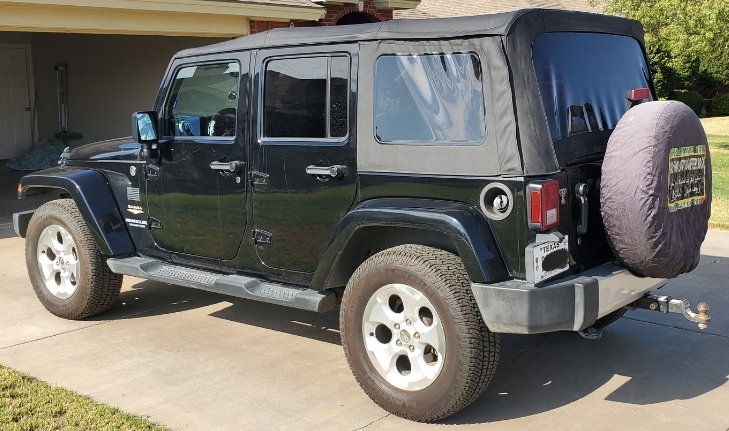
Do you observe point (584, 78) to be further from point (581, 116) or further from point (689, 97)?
point (689, 97)

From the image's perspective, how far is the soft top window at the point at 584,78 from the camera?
4184mm

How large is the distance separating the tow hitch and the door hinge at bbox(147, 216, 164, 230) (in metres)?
3.13

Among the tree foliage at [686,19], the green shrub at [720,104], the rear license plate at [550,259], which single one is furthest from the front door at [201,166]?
the green shrub at [720,104]

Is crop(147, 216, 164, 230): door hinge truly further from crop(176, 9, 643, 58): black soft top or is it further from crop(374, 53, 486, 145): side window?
crop(374, 53, 486, 145): side window

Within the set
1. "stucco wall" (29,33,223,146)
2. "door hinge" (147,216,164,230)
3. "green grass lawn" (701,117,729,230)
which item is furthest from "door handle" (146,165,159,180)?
"stucco wall" (29,33,223,146)

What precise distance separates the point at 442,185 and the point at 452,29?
0.80 metres

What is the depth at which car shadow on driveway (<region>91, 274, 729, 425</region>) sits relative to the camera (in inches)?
182

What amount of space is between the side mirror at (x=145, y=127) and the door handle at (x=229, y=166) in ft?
1.98

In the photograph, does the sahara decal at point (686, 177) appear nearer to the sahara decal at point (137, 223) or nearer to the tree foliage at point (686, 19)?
the sahara decal at point (137, 223)

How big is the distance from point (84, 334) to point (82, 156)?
54.2 inches

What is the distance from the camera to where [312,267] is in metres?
4.89

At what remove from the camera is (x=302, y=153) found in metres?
4.83

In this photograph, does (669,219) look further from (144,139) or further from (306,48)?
(144,139)

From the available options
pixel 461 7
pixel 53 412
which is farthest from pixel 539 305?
pixel 461 7
